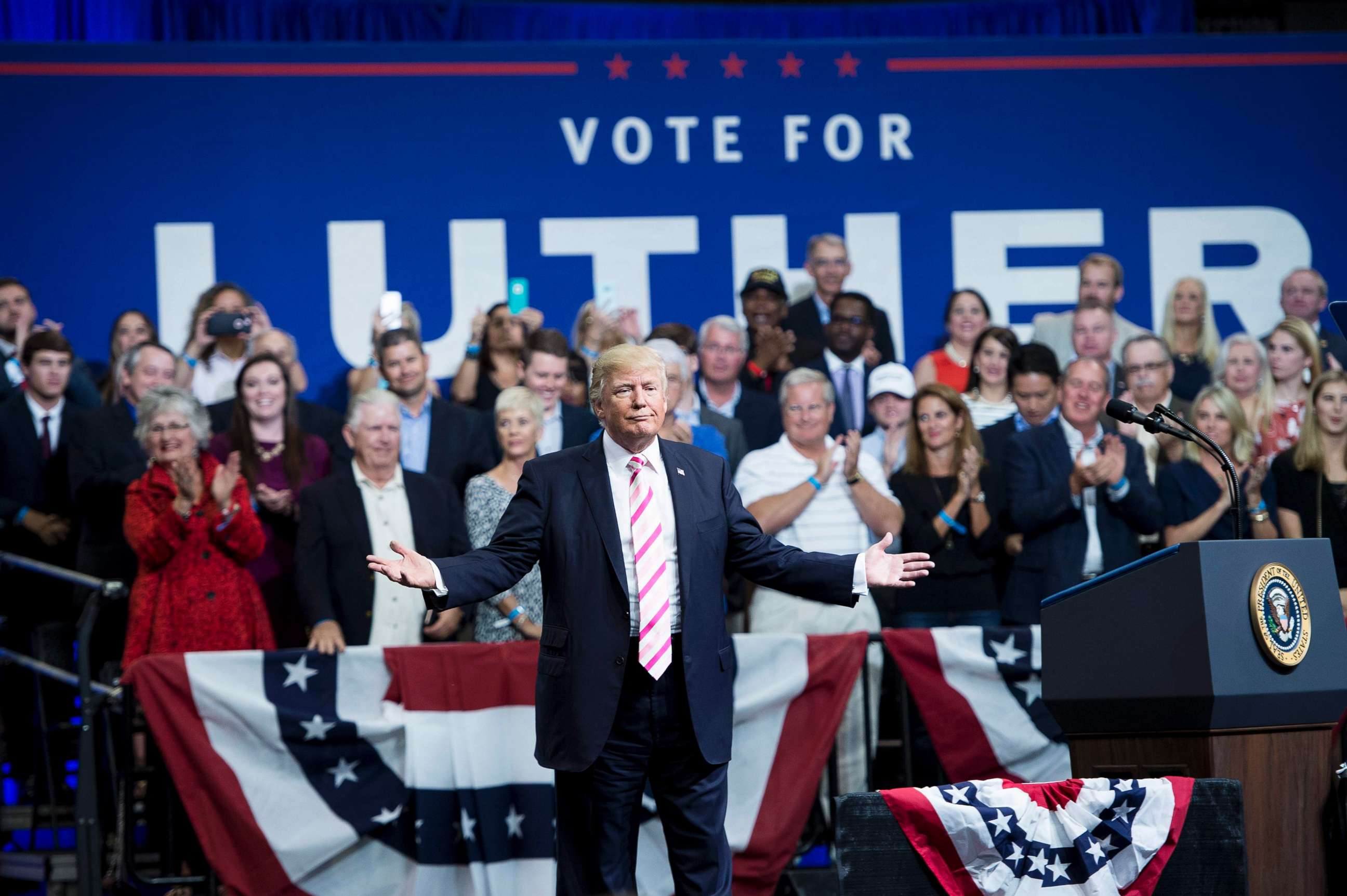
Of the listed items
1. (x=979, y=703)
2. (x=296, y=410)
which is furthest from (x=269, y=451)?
(x=979, y=703)

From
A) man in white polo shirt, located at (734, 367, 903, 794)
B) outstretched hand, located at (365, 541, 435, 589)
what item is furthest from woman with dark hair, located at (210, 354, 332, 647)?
outstretched hand, located at (365, 541, 435, 589)

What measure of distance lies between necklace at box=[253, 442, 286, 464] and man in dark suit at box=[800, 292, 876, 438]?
103 inches

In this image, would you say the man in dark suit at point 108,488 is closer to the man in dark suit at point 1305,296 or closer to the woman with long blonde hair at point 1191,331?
the woman with long blonde hair at point 1191,331

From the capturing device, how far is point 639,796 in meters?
3.27

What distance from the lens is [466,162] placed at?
7.47 m

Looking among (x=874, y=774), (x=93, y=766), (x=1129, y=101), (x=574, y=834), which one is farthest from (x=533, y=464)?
(x=1129, y=101)

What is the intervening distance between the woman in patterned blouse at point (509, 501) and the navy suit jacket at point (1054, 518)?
2.04 meters

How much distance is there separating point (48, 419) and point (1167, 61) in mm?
6074

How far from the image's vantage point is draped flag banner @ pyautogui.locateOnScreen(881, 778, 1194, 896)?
109 inches

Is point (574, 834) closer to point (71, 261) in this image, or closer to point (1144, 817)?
point (1144, 817)

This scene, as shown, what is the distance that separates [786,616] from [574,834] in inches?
104

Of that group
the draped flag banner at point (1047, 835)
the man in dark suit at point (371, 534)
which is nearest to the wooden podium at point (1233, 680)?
the draped flag banner at point (1047, 835)

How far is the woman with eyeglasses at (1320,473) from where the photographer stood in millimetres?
6191

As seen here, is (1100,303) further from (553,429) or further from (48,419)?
(48,419)
